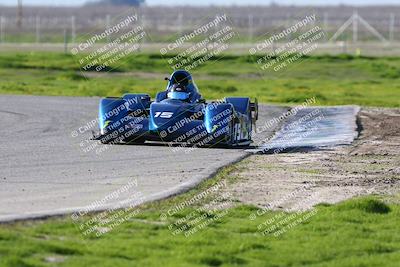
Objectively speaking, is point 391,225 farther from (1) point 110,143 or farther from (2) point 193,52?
(2) point 193,52

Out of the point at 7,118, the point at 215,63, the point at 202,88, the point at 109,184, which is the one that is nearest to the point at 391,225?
the point at 109,184

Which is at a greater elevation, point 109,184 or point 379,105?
point 109,184

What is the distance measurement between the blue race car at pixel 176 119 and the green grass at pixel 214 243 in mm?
7118

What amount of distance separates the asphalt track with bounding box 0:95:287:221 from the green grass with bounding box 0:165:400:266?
79 centimetres

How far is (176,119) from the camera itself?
19.8 metres

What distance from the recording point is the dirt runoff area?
14031 millimetres

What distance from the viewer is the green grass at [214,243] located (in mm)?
9906

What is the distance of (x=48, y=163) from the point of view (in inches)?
668

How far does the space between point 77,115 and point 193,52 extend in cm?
2697
